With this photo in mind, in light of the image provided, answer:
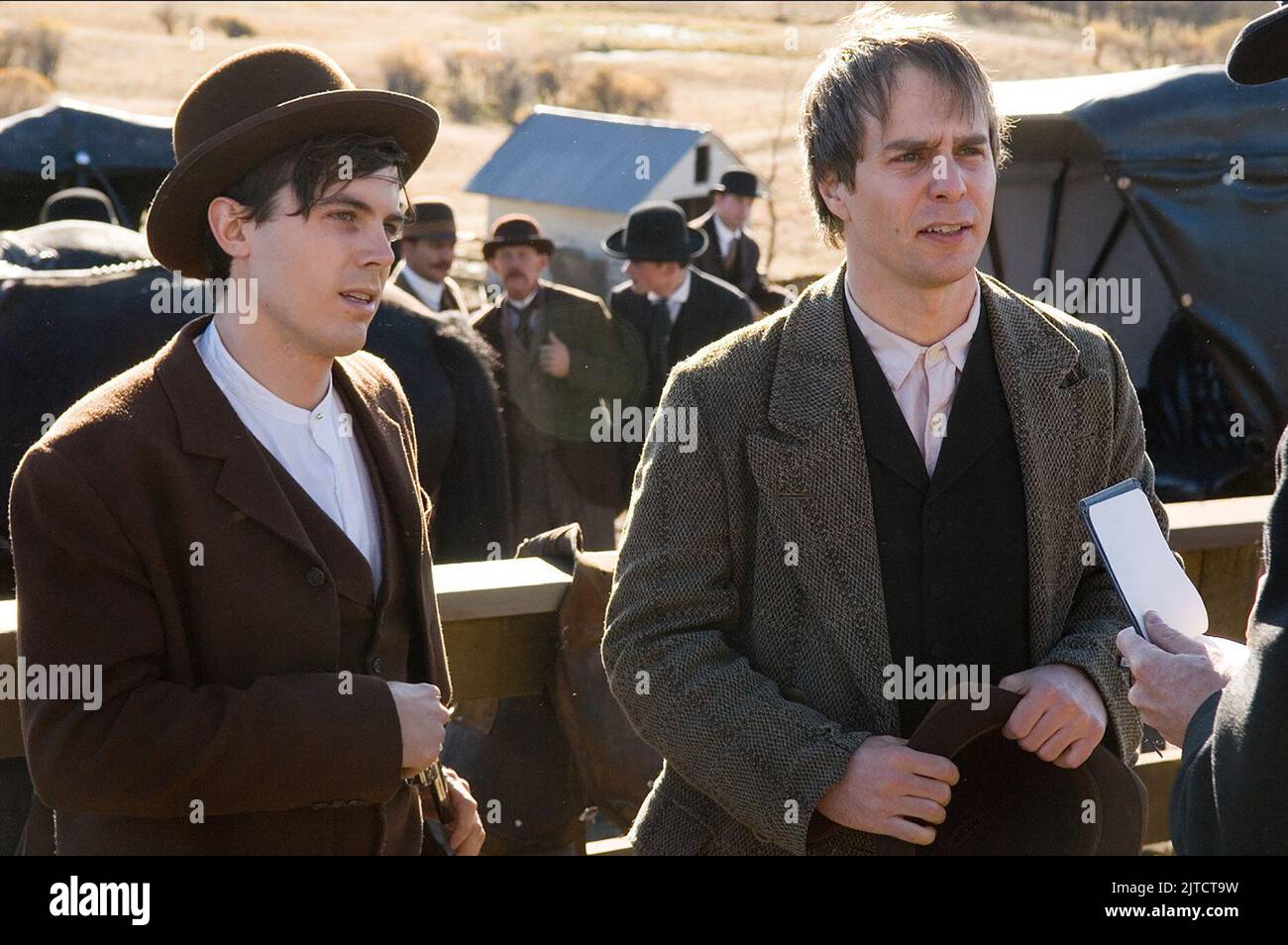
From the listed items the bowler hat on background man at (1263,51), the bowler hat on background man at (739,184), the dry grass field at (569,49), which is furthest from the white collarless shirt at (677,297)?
the dry grass field at (569,49)

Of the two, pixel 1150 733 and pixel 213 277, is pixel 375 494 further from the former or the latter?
pixel 1150 733

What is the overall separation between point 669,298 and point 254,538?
637cm

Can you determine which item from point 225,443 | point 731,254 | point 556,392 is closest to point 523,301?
point 556,392

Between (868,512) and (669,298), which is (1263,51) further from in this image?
(669,298)

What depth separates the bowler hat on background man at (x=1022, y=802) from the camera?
7.28 ft

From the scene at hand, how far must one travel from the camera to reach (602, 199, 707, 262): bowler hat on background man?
8.27m

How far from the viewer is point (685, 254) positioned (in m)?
8.30

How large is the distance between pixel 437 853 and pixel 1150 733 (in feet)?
4.69

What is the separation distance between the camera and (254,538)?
2.08m

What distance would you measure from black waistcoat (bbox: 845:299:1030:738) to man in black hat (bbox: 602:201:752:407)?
565 cm

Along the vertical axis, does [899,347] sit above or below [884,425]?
above

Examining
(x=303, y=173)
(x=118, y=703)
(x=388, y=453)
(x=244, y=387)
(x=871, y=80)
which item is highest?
(x=871, y=80)

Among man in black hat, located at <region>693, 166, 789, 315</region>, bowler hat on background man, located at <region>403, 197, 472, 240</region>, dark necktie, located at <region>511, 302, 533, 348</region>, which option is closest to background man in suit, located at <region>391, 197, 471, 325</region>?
bowler hat on background man, located at <region>403, 197, 472, 240</region>

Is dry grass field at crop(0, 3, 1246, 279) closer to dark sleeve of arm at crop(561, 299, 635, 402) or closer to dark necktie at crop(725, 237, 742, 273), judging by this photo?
dark necktie at crop(725, 237, 742, 273)
